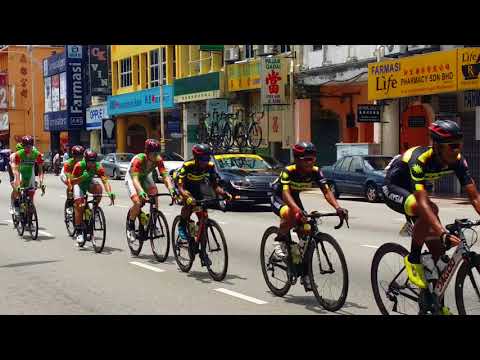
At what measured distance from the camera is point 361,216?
57.1 ft

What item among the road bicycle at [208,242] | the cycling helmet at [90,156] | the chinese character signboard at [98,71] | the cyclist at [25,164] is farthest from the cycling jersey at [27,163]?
the chinese character signboard at [98,71]

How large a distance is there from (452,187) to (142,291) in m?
18.8

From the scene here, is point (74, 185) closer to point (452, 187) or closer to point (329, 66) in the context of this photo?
point (452, 187)

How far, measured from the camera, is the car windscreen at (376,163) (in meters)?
22.1

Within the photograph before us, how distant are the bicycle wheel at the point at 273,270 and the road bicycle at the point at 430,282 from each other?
134 centimetres

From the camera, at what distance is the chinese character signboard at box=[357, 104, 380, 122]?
26219 millimetres

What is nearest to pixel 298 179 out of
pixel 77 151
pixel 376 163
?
pixel 77 151

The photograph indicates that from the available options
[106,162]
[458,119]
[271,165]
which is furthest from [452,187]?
[106,162]

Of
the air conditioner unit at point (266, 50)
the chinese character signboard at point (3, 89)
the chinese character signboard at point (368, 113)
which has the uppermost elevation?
the chinese character signboard at point (3, 89)

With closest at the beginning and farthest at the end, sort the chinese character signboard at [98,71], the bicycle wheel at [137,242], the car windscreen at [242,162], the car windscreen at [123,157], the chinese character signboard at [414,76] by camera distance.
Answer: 1. the bicycle wheel at [137,242]
2. the car windscreen at [242,162]
3. the chinese character signboard at [414,76]
4. the car windscreen at [123,157]
5. the chinese character signboard at [98,71]

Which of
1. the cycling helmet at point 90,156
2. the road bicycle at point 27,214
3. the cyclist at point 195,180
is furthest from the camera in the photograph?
the road bicycle at point 27,214

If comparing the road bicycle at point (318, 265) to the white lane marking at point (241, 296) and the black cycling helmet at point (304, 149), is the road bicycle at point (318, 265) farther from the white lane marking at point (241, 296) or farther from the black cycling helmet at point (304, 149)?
the black cycling helmet at point (304, 149)

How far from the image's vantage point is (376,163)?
22406mm

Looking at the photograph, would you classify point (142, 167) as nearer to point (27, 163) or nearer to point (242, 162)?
point (27, 163)
